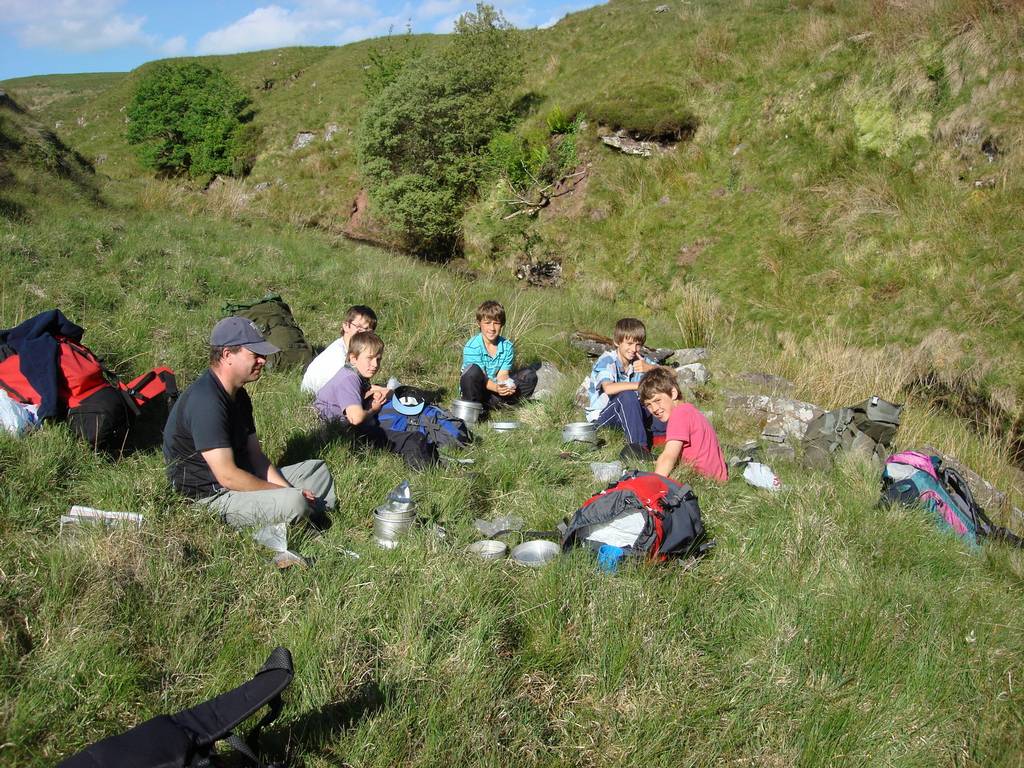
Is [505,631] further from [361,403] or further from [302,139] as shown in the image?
[302,139]

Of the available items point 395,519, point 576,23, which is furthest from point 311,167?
point 395,519

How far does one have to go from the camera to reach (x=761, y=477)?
4852mm

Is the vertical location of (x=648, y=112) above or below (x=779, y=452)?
above

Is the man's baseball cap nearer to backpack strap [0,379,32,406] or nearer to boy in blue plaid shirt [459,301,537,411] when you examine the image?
backpack strap [0,379,32,406]

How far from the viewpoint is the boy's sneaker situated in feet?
17.4

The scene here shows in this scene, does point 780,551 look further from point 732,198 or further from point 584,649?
point 732,198

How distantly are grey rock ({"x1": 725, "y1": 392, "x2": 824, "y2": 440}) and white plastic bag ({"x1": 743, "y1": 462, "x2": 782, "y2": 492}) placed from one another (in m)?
1.50

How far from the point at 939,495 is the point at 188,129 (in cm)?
2626

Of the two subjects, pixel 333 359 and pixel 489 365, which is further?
pixel 489 365

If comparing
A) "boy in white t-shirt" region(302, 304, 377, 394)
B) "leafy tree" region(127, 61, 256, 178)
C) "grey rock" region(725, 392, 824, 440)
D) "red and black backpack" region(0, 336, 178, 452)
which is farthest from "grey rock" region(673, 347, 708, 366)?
"leafy tree" region(127, 61, 256, 178)

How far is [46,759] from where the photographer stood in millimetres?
1934

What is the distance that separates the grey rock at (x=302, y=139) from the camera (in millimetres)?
23125

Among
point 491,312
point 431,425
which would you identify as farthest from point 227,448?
point 491,312

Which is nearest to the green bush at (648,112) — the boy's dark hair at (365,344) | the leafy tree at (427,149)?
the leafy tree at (427,149)
